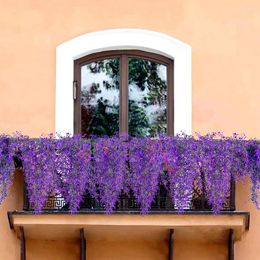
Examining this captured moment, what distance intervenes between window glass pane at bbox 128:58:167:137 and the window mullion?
5cm

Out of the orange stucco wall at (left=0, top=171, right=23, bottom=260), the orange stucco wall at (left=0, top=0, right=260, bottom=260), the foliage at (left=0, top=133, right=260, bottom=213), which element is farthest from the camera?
the orange stucco wall at (left=0, top=0, right=260, bottom=260)

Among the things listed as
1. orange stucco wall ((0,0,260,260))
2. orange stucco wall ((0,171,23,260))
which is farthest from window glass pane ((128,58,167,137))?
orange stucco wall ((0,171,23,260))

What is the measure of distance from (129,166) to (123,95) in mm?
1339

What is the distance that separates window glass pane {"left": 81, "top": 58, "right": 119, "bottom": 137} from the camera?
15.7m

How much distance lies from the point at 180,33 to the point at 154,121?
111 centimetres

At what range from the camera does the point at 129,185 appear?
1469cm

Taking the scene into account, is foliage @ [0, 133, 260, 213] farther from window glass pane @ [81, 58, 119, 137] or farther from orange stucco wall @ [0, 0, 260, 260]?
window glass pane @ [81, 58, 119, 137]

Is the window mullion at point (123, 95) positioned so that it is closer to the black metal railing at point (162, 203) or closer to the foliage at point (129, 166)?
the foliage at point (129, 166)

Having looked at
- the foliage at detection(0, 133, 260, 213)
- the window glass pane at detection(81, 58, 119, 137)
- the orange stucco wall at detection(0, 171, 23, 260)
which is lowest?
the orange stucco wall at detection(0, 171, 23, 260)

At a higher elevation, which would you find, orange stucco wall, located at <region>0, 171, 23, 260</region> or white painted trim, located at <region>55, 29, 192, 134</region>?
white painted trim, located at <region>55, 29, 192, 134</region>

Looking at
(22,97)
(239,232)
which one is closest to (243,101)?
(239,232)

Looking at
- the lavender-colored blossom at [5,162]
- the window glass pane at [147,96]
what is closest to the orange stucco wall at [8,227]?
the lavender-colored blossom at [5,162]

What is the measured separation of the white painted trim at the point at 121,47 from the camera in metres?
15.6

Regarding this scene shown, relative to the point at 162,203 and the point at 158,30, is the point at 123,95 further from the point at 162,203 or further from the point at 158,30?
the point at 162,203
